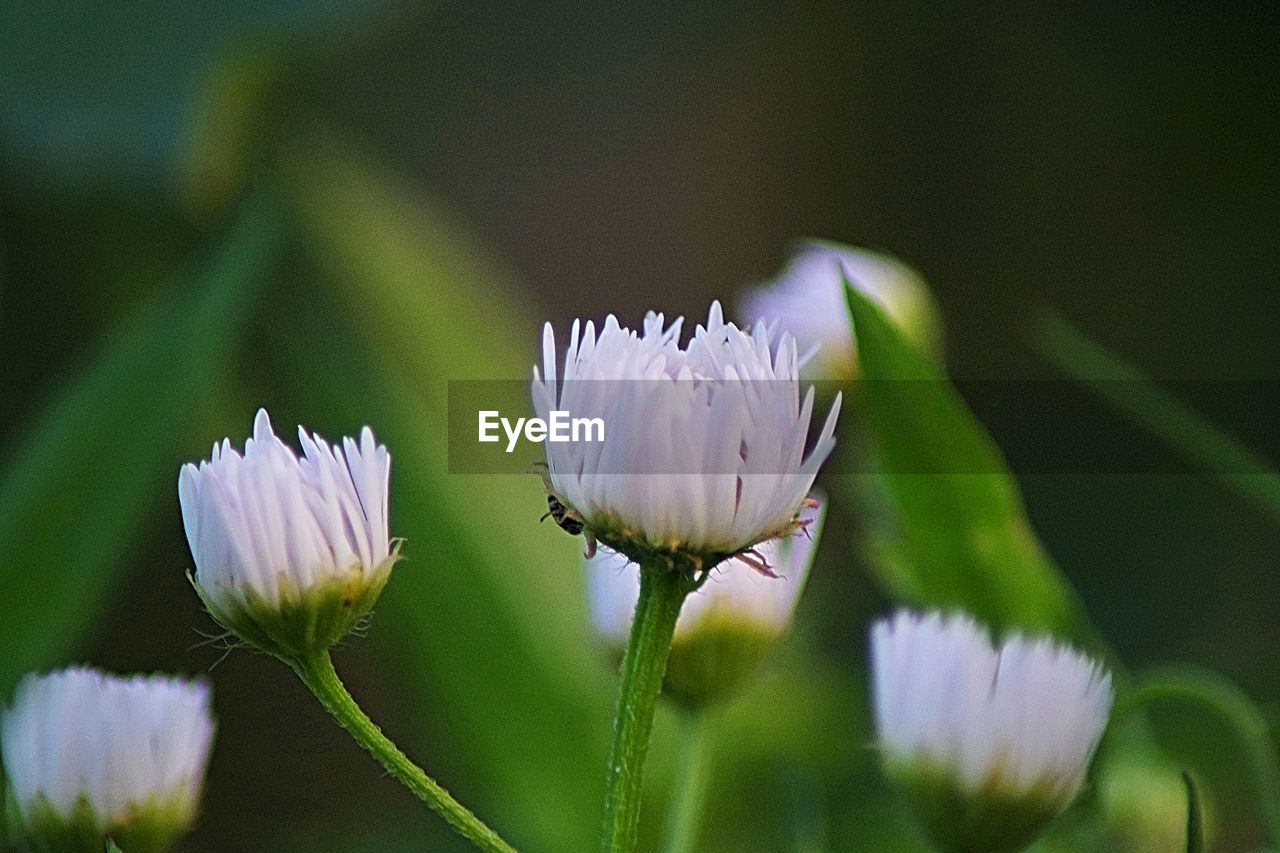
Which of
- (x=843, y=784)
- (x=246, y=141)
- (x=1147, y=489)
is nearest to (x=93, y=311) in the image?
(x=246, y=141)

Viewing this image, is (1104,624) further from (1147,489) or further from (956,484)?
(956,484)

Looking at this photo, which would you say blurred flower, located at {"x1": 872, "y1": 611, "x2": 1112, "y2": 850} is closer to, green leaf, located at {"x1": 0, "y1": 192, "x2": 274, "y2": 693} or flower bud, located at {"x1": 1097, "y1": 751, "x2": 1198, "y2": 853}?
flower bud, located at {"x1": 1097, "y1": 751, "x2": 1198, "y2": 853}

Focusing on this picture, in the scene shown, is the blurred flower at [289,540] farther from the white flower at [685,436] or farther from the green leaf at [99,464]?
the green leaf at [99,464]

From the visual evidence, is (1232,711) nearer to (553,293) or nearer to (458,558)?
(458,558)

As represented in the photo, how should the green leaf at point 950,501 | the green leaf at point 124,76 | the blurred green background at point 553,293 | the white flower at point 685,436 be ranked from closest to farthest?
the white flower at point 685,436, the green leaf at point 950,501, the blurred green background at point 553,293, the green leaf at point 124,76

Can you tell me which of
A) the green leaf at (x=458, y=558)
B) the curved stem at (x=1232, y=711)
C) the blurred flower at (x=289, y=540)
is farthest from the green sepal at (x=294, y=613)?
the green leaf at (x=458, y=558)
